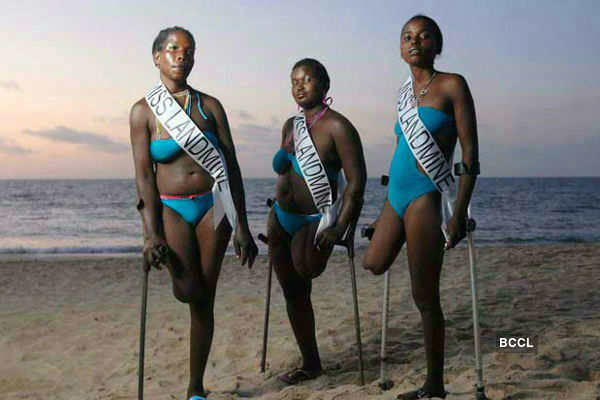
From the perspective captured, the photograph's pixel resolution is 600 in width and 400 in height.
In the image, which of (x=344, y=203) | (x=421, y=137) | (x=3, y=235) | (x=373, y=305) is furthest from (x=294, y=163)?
(x=3, y=235)

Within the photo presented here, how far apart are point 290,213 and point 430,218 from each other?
1.21m

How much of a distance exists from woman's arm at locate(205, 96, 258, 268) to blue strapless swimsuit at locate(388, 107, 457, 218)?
3.35ft

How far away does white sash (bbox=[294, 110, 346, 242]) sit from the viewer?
4.51 m

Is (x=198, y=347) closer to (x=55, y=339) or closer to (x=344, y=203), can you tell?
(x=344, y=203)

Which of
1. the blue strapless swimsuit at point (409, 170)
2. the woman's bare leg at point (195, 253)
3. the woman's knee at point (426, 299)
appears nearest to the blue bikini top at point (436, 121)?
the blue strapless swimsuit at point (409, 170)

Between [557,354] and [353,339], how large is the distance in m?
1.99

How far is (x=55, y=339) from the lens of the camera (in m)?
Answer: 7.10

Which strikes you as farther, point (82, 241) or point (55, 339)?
point (82, 241)

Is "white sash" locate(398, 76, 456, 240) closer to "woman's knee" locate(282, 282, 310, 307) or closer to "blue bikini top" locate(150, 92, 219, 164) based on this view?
"blue bikini top" locate(150, 92, 219, 164)

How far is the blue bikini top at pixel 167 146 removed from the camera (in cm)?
403

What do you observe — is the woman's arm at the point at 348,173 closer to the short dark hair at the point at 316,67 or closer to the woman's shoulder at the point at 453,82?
the short dark hair at the point at 316,67

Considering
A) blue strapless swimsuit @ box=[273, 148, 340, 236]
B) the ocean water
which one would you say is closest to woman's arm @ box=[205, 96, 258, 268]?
blue strapless swimsuit @ box=[273, 148, 340, 236]

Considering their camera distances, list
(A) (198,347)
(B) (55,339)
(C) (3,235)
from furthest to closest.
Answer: (C) (3,235), (B) (55,339), (A) (198,347)

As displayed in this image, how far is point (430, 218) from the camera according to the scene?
13.1 ft
